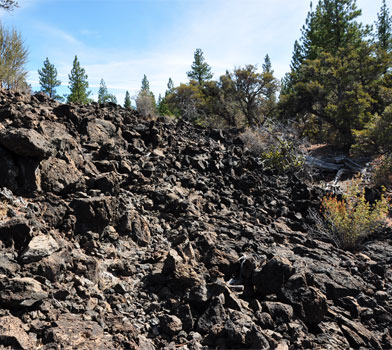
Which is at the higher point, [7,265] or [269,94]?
[269,94]

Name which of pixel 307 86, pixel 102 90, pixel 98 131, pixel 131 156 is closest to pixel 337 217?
pixel 131 156

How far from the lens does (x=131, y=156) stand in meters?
6.72

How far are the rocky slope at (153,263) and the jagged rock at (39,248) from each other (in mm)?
11

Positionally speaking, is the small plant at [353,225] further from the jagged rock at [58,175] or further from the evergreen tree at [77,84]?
the evergreen tree at [77,84]

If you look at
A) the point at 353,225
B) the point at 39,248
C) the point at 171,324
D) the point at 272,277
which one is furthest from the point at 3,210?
the point at 353,225

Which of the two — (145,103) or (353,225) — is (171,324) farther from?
(145,103)

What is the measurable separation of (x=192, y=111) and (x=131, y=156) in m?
16.6

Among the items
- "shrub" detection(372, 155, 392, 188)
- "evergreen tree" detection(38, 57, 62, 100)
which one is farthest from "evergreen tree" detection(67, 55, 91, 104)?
"shrub" detection(372, 155, 392, 188)

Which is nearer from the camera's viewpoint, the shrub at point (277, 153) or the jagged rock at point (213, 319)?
the jagged rock at point (213, 319)

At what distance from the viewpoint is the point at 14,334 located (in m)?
2.18

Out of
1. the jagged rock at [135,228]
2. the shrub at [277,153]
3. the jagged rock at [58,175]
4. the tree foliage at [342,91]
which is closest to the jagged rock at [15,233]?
the jagged rock at [58,175]

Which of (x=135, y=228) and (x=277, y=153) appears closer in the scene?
(x=135, y=228)

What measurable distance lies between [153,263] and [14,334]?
184 centimetres

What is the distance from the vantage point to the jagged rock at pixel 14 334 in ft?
7.00
